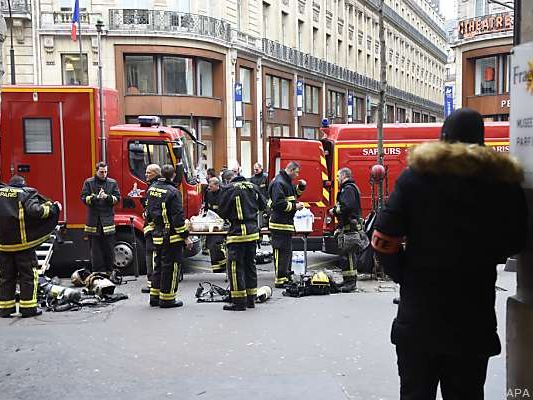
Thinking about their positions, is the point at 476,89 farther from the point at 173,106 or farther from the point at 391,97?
the point at 391,97

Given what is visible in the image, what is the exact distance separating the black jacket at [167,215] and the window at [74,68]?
70.7 feet

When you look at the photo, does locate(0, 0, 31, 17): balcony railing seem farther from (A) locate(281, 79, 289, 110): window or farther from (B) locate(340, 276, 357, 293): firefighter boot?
(B) locate(340, 276, 357, 293): firefighter boot

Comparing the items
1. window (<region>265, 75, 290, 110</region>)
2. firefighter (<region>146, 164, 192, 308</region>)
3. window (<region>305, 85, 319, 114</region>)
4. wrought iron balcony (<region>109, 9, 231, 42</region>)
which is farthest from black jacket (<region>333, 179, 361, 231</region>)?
window (<region>305, 85, 319, 114</region>)

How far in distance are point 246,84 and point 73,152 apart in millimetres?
24332

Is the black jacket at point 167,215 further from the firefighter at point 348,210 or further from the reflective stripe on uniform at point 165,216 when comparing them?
the firefighter at point 348,210

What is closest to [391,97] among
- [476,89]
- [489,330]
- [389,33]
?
[389,33]

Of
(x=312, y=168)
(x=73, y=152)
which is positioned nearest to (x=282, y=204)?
(x=312, y=168)

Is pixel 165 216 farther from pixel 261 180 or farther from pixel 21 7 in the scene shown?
pixel 21 7

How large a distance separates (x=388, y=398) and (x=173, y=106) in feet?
84.2

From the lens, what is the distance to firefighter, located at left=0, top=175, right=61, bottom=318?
8216mm

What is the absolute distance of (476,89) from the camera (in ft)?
113

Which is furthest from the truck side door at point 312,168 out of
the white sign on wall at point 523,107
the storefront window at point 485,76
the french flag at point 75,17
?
the storefront window at point 485,76

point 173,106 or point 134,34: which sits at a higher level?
point 134,34

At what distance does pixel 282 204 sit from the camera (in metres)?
10.1
